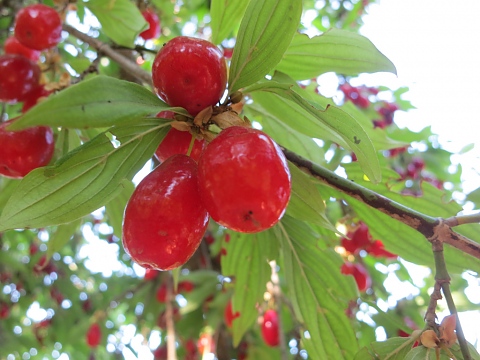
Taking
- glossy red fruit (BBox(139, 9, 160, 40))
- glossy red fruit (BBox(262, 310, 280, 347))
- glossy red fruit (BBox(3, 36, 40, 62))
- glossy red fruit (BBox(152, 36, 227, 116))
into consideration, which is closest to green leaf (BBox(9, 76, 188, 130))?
glossy red fruit (BBox(152, 36, 227, 116))

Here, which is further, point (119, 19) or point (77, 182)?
point (119, 19)

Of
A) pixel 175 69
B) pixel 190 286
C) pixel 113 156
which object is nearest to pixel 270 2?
pixel 175 69

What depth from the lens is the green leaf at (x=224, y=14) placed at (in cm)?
160

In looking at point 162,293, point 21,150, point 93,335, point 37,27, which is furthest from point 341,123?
point 93,335

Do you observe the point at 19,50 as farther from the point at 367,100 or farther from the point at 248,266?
the point at 367,100

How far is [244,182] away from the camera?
937 mm

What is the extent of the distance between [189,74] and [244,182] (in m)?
0.36

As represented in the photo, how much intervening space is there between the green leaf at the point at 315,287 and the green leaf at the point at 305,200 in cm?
33

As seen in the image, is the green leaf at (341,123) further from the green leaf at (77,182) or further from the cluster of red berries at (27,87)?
the cluster of red berries at (27,87)

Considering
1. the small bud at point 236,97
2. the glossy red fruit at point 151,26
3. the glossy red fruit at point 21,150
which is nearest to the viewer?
the small bud at point 236,97

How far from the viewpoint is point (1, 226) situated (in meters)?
1.10

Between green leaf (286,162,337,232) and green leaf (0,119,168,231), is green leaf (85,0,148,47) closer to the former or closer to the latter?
green leaf (0,119,168,231)

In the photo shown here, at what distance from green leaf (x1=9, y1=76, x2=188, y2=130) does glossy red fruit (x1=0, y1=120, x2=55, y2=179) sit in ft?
1.87

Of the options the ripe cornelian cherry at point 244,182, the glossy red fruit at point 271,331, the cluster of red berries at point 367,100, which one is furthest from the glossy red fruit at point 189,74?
the cluster of red berries at point 367,100
